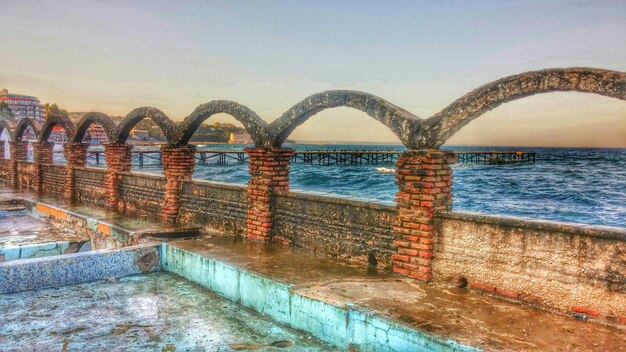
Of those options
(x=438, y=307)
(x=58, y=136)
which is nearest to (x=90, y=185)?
(x=438, y=307)

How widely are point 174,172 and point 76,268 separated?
11.5ft

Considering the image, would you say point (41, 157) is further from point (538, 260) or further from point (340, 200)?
point (538, 260)

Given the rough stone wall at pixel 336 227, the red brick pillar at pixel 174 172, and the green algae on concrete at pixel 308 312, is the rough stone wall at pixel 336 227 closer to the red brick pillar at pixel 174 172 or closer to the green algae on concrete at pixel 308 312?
the green algae on concrete at pixel 308 312

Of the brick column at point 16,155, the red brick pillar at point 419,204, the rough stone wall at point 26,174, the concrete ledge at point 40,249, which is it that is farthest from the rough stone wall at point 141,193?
the brick column at point 16,155

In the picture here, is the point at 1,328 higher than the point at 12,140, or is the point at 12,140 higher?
the point at 12,140

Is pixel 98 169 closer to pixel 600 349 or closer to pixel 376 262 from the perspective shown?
pixel 376 262

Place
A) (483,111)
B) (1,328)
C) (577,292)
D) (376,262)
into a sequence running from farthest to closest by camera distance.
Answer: (376,262) < (483,111) < (1,328) < (577,292)

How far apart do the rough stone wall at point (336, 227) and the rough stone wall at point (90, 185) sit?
711 cm

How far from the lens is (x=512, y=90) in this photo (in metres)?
4.78

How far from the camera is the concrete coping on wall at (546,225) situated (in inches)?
161

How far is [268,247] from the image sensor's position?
703 cm

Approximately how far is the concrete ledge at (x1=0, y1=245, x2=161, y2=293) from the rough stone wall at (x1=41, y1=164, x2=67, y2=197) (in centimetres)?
939

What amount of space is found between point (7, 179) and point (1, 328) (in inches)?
720

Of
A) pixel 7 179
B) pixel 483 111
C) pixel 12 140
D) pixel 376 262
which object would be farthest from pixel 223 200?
pixel 7 179
